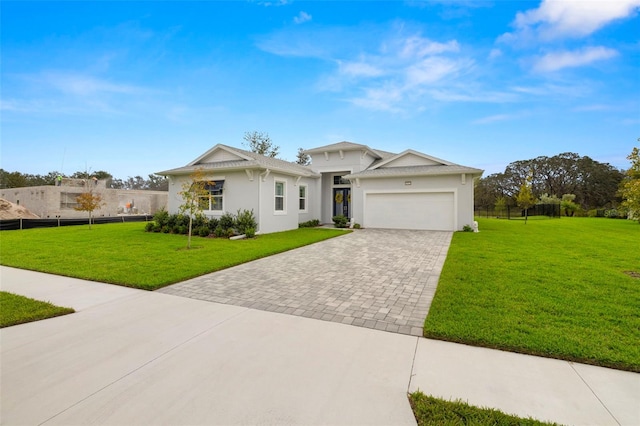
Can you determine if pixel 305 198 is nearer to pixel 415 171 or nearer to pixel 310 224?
pixel 310 224

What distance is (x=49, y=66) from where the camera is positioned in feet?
39.1

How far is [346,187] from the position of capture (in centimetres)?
1811

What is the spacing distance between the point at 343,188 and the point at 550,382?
16043 mm

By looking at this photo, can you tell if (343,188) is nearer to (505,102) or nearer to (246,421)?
(505,102)

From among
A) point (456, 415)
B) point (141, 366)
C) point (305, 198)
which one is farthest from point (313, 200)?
point (456, 415)

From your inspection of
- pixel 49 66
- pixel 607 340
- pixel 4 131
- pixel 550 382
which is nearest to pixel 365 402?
Result: pixel 550 382

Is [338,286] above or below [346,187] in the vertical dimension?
below

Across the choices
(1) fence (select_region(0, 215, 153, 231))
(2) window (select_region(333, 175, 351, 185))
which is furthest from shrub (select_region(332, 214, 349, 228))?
(1) fence (select_region(0, 215, 153, 231))

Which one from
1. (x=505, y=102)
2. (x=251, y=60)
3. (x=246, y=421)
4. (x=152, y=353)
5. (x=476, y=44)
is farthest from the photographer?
(x=505, y=102)

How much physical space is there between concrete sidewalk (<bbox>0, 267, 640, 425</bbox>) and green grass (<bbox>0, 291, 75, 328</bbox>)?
0.24 meters

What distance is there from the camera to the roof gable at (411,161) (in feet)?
50.8

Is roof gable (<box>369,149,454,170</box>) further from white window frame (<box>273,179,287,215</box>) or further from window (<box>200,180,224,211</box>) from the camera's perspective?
window (<box>200,180,224,211</box>)

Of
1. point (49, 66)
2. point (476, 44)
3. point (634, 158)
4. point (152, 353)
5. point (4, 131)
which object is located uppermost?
point (476, 44)

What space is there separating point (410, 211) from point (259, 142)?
24.9 m
